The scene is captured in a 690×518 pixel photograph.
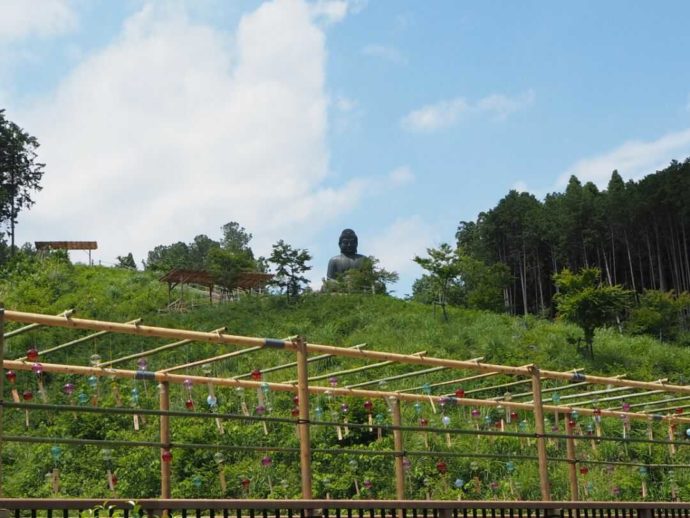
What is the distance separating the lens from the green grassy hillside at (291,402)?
12.4 metres

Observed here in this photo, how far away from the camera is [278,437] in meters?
14.3

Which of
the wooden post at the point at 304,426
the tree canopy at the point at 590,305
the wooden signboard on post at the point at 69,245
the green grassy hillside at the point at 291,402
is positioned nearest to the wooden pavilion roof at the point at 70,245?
the wooden signboard on post at the point at 69,245

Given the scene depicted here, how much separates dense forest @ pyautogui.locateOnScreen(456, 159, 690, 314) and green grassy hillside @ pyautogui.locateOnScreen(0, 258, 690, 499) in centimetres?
1581

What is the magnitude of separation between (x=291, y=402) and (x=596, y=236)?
32.8 meters

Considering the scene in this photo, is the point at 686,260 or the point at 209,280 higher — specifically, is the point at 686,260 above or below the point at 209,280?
above

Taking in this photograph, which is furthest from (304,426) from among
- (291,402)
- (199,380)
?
(291,402)

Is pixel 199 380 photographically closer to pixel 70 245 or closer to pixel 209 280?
pixel 209 280

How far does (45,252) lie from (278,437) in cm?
2953

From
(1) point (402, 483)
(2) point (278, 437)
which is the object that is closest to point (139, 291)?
(2) point (278, 437)

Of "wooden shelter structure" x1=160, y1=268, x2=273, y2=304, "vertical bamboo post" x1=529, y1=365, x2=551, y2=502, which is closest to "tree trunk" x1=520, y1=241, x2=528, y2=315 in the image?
"wooden shelter structure" x1=160, y1=268, x2=273, y2=304

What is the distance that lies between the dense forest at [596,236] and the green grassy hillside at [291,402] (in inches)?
623

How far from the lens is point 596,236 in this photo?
45.2m

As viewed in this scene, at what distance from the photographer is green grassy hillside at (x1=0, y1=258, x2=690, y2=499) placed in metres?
12.4

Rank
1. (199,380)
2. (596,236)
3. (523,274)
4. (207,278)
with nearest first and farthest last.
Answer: (199,380), (207,278), (596,236), (523,274)
